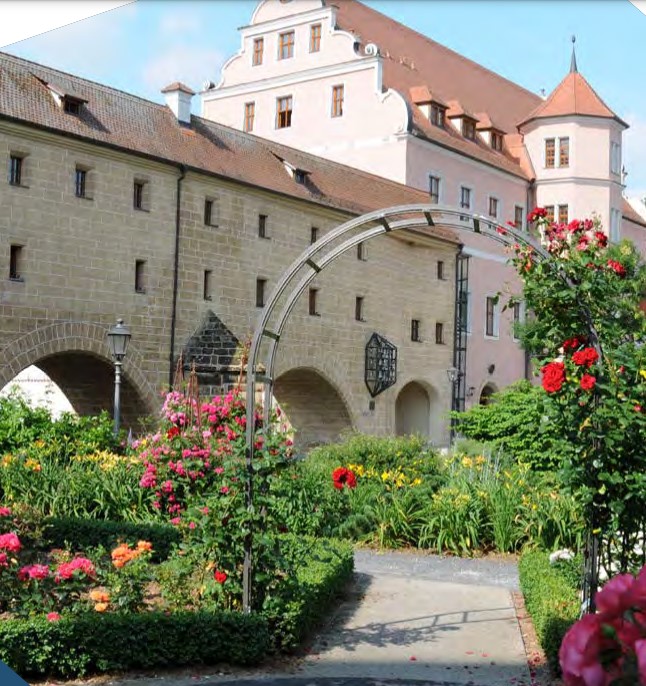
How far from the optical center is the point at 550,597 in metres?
6.66

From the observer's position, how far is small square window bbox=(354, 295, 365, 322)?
2545 centimetres

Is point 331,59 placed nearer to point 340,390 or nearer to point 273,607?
point 340,390

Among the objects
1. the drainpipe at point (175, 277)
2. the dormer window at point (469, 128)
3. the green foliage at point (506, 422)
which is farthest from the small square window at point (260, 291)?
the dormer window at point (469, 128)

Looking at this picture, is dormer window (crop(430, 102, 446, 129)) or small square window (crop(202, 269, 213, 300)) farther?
dormer window (crop(430, 102, 446, 129))

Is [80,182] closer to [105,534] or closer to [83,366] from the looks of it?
[83,366]

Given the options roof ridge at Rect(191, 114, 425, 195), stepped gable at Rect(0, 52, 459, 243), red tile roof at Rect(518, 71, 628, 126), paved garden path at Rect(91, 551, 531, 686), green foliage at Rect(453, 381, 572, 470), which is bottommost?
paved garden path at Rect(91, 551, 531, 686)

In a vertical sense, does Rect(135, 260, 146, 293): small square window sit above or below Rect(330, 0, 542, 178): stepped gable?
below

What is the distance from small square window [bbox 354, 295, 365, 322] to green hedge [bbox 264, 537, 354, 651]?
16.9m

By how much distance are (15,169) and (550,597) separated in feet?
46.2

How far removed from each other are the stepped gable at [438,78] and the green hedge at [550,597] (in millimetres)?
22400

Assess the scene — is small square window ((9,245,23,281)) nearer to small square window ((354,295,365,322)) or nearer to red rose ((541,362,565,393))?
small square window ((354,295,365,322))

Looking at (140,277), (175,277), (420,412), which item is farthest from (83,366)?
(420,412)

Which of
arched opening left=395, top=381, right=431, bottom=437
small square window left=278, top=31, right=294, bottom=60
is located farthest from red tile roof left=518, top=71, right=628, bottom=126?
arched opening left=395, top=381, right=431, bottom=437

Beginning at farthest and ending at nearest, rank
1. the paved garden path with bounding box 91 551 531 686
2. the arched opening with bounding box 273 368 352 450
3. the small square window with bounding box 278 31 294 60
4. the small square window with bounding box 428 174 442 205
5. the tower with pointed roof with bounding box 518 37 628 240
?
the tower with pointed roof with bounding box 518 37 628 240 < the small square window with bounding box 278 31 294 60 < the small square window with bounding box 428 174 442 205 < the arched opening with bounding box 273 368 352 450 < the paved garden path with bounding box 91 551 531 686
